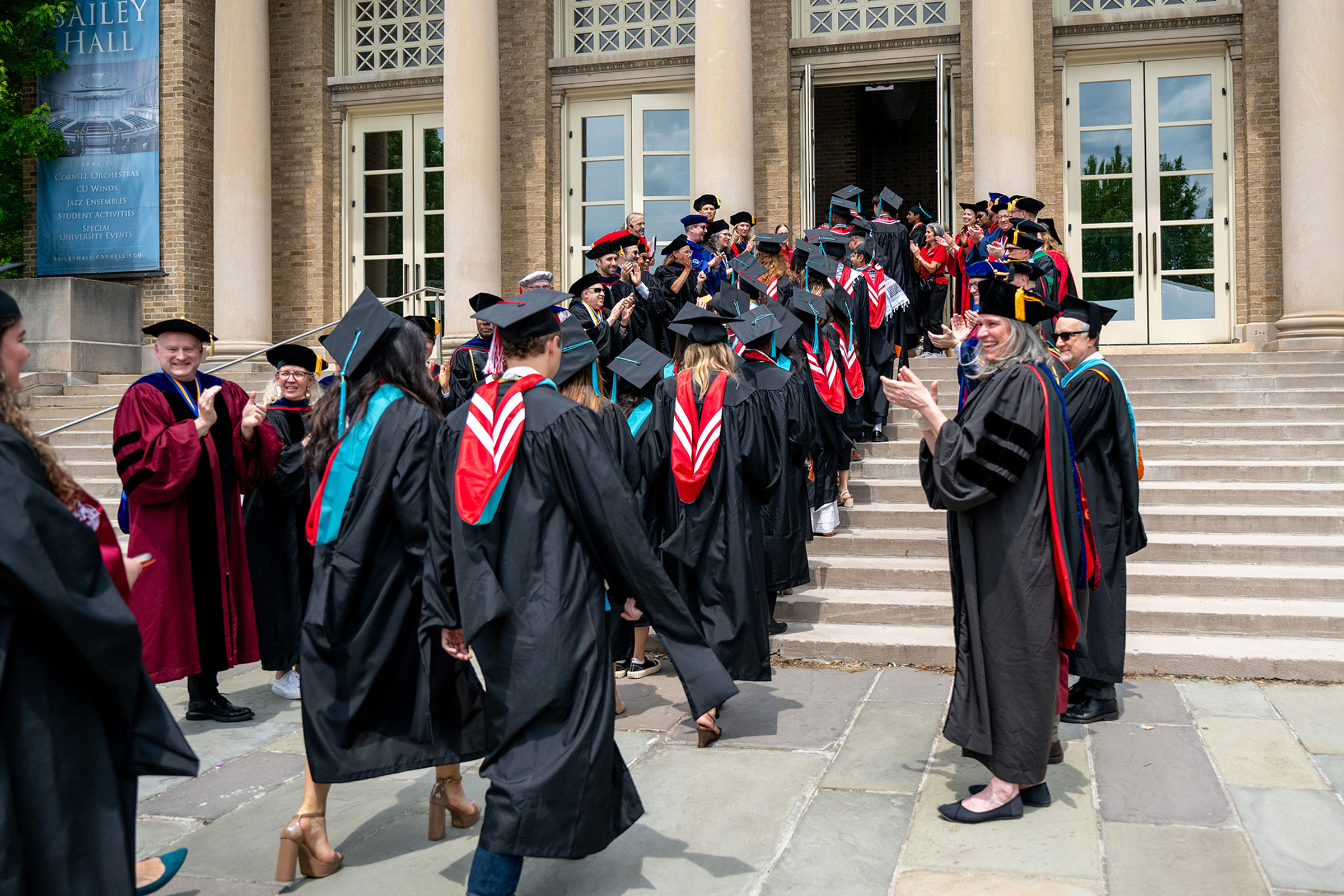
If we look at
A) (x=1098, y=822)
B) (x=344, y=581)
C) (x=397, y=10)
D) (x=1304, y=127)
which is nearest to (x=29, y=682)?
(x=344, y=581)

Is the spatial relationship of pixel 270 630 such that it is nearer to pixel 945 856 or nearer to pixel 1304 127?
pixel 945 856

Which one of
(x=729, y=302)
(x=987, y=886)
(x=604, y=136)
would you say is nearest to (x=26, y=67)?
(x=604, y=136)

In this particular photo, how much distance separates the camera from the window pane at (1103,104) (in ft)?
46.7

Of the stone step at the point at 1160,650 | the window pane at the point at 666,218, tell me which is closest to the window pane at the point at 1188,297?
the window pane at the point at 666,218

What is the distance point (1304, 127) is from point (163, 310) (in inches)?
569

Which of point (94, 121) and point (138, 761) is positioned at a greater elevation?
point (94, 121)

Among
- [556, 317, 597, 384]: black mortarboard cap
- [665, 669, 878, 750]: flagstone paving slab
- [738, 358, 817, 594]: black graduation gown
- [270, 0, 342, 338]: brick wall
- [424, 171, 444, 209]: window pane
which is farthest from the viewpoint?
[424, 171, 444, 209]: window pane

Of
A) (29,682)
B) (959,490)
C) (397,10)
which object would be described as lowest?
(29,682)

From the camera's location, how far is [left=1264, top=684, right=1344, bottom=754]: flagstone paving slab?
15.7 feet

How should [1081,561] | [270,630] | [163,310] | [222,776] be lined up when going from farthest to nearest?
[163,310] → [270,630] → [222,776] → [1081,561]

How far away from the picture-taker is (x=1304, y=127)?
1212cm

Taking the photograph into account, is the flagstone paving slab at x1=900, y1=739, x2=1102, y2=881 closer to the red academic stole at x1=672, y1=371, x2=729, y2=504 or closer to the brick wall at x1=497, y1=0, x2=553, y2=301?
the red academic stole at x1=672, y1=371, x2=729, y2=504

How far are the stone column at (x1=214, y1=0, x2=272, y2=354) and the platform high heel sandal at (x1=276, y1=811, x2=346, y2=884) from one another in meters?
12.4

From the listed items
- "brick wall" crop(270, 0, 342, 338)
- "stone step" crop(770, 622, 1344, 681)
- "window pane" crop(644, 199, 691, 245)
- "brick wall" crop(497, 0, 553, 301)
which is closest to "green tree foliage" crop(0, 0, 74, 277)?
"brick wall" crop(270, 0, 342, 338)
